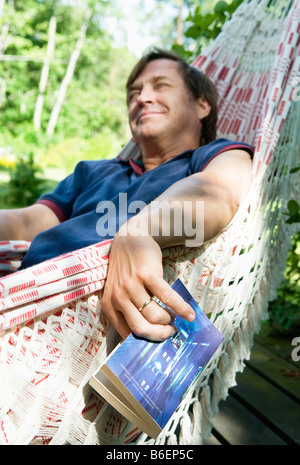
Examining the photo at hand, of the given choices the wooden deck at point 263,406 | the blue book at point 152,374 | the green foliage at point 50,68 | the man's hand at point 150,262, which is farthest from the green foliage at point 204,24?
the green foliage at point 50,68

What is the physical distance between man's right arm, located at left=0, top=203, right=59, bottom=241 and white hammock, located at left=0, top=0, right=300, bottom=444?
9cm

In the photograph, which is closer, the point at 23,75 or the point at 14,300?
the point at 14,300

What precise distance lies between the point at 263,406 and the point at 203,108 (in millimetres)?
1132

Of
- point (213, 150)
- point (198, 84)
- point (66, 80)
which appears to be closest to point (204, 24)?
point (198, 84)

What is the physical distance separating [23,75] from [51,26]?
1.96m

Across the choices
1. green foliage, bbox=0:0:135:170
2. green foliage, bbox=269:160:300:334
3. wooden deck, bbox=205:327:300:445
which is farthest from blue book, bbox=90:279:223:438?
green foliage, bbox=0:0:135:170

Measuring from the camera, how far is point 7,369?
2.57 feet

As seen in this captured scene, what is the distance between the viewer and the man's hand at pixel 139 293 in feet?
2.75

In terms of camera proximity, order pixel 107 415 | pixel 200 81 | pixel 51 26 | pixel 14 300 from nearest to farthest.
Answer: pixel 14 300, pixel 107 415, pixel 200 81, pixel 51 26

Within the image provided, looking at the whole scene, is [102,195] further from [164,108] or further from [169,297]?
[169,297]

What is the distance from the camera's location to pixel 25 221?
4.92ft

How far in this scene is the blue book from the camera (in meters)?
0.81

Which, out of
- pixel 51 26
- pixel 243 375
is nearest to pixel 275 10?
pixel 243 375
